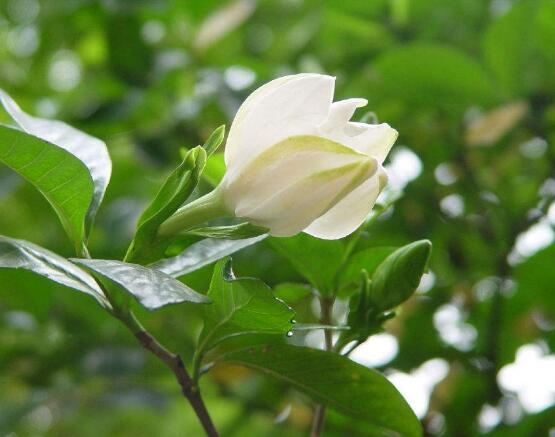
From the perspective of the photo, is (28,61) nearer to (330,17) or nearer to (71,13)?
(71,13)

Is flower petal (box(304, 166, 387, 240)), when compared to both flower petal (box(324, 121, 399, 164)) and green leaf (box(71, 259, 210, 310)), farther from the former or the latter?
green leaf (box(71, 259, 210, 310))

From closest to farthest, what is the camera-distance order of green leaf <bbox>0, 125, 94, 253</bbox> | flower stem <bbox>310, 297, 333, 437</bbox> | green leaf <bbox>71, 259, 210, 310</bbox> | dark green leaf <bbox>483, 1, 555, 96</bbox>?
green leaf <bbox>71, 259, 210, 310</bbox> → green leaf <bbox>0, 125, 94, 253</bbox> → flower stem <bbox>310, 297, 333, 437</bbox> → dark green leaf <bbox>483, 1, 555, 96</bbox>

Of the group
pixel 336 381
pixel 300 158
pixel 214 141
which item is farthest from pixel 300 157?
pixel 336 381

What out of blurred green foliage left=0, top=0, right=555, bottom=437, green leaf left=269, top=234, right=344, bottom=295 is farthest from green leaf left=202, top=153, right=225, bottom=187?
blurred green foliage left=0, top=0, right=555, bottom=437

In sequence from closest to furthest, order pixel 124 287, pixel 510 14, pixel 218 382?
pixel 124 287 < pixel 510 14 < pixel 218 382

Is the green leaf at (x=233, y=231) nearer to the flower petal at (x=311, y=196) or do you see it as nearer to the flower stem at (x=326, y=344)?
the flower petal at (x=311, y=196)

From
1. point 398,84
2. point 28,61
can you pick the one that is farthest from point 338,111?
point 28,61

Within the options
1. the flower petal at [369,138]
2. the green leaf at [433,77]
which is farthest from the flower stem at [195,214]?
the green leaf at [433,77]
